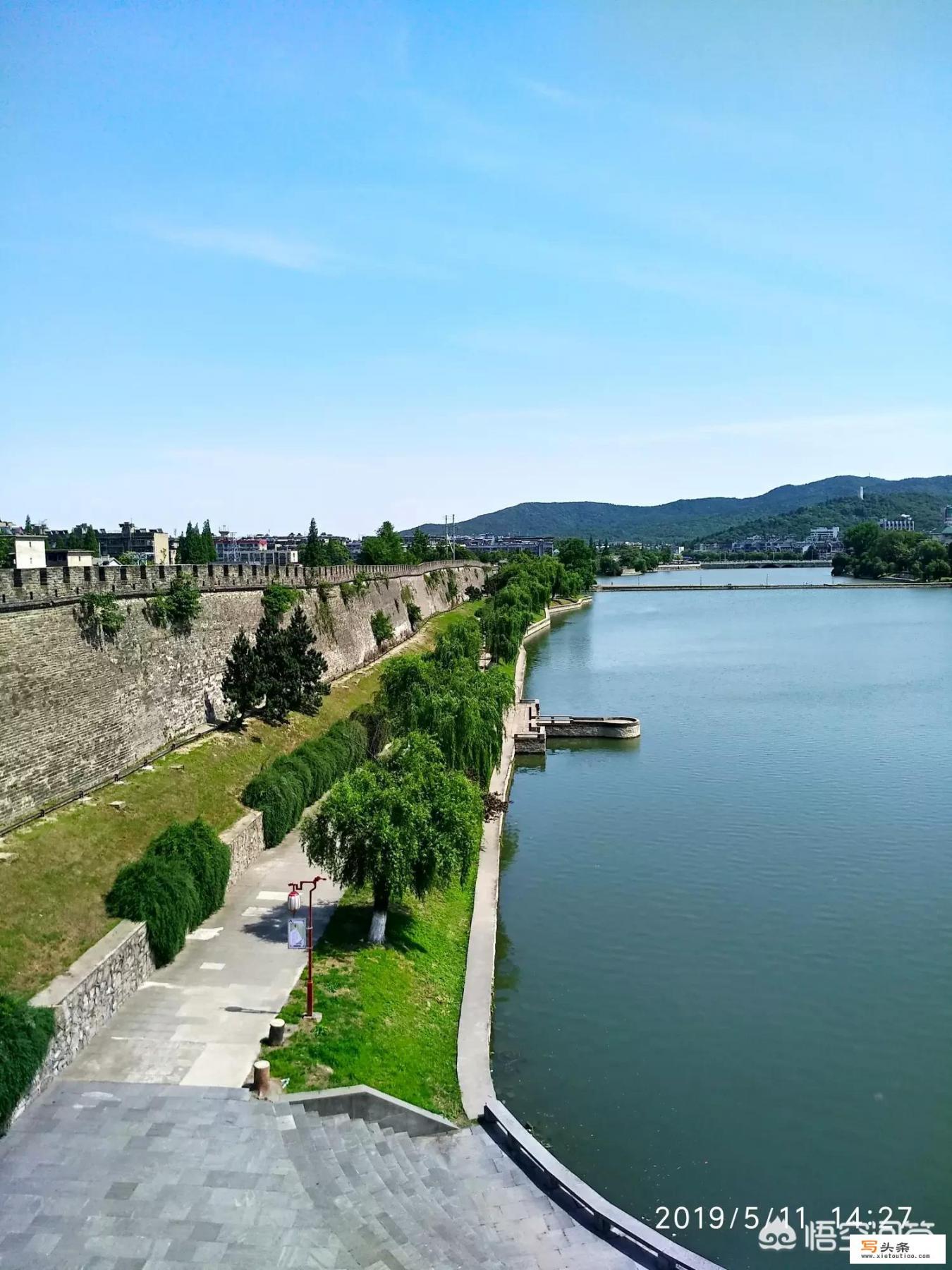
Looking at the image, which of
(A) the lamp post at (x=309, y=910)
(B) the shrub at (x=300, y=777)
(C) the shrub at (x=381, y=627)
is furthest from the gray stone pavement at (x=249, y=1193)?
(C) the shrub at (x=381, y=627)

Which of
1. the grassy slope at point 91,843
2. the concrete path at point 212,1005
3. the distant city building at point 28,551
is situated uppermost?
the distant city building at point 28,551

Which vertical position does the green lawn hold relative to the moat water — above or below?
above

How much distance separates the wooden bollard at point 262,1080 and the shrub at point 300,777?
8.75 meters

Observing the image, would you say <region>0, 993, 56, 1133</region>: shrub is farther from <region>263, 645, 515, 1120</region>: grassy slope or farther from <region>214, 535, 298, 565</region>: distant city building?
<region>214, 535, 298, 565</region>: distant city building

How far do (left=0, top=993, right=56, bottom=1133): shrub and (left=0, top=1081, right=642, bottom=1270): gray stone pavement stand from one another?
1.20 feet

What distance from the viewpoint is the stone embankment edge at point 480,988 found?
11.4 meters

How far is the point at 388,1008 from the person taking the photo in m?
12.8

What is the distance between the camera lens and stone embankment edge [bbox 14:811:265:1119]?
10.6 m

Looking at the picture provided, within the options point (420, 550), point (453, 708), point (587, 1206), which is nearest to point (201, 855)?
point (587, 1206)

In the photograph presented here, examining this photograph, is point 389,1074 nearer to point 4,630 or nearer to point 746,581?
point 4,630

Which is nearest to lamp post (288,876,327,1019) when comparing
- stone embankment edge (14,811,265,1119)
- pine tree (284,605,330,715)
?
stone embankment edge (14,811,265,1119)

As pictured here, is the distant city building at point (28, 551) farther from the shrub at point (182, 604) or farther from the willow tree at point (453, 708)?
the willow tree at point (453, 708)

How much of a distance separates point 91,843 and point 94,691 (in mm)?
3766

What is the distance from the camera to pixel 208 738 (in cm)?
2162
